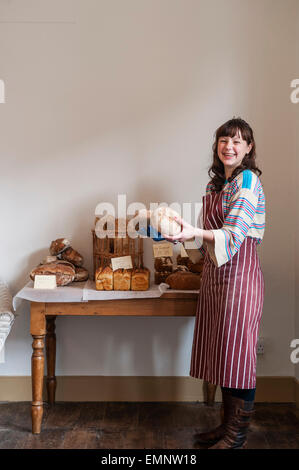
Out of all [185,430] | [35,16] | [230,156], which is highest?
[35,16]

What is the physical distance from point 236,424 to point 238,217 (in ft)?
3.13

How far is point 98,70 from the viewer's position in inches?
112

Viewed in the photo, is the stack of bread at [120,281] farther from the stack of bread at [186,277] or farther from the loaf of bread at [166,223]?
the loaf of bread at [166,223]

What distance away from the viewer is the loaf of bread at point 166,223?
6.45 ft

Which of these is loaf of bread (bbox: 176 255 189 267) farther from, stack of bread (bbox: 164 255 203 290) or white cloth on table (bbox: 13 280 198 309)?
white cloth on table (bbox: 13 280 198 309)

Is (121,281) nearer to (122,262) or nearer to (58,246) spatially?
(122,262)

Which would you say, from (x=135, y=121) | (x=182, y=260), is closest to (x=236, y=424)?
(x=182, y=260)

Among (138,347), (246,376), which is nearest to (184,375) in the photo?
(138,347)

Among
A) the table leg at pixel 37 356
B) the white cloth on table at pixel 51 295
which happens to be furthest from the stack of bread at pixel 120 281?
the table leg at pixel 37 356

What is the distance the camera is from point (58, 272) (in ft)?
8.54

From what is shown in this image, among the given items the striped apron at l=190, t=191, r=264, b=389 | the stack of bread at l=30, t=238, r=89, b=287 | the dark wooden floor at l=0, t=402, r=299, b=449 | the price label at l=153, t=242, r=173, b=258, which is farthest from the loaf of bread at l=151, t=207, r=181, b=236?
the dark wooden floor at l=0, t=402, r=299, b=449

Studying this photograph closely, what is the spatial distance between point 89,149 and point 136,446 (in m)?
1.64

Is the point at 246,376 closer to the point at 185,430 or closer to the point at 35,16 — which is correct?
the point at 185,430

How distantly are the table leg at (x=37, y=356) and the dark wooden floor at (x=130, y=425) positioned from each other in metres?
0.09
